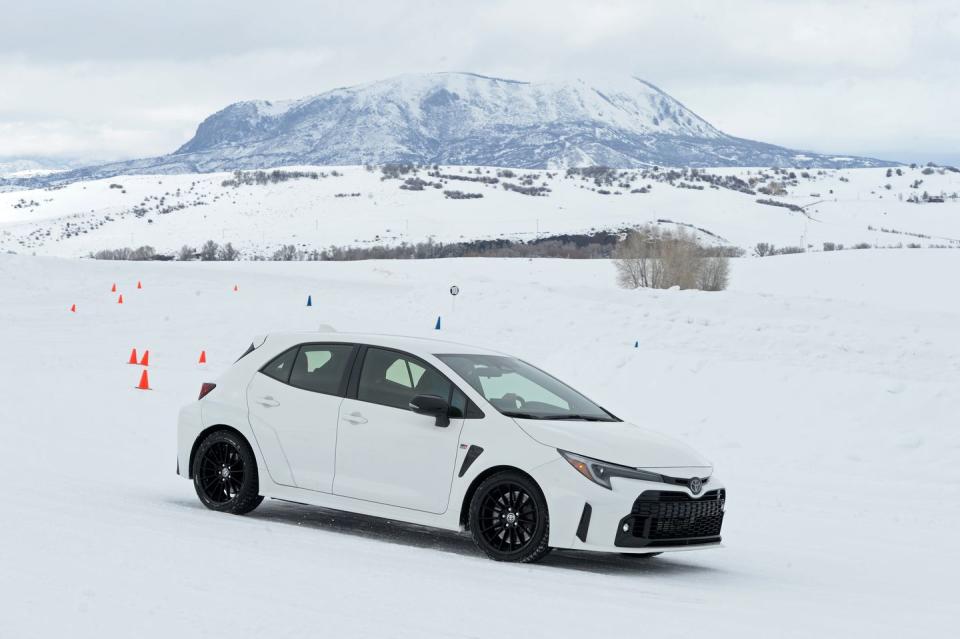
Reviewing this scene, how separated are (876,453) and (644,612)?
437 inches

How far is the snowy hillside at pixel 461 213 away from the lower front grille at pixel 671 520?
4369 inches

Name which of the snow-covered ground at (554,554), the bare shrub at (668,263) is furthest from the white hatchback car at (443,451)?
the bare shrub at (668,263)

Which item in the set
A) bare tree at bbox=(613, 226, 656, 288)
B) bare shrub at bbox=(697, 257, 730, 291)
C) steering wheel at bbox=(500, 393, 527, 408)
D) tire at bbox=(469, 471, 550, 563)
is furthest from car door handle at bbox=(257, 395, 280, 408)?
bare shrub at bbox=(697, 257, 730, 291)

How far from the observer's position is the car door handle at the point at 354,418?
29.9ft

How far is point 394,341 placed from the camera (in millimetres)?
9492

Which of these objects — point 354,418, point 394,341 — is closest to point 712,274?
point 394,341

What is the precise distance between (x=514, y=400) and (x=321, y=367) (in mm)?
1654

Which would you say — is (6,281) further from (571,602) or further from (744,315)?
(571,602)

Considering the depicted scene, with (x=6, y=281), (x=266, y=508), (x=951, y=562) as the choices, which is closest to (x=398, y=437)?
(x=266, y=508)

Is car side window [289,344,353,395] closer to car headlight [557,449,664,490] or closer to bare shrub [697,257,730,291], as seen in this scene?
car headlight [557,449,664,490]

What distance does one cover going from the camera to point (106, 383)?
2056 cm

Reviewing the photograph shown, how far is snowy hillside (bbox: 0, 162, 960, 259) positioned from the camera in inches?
5236

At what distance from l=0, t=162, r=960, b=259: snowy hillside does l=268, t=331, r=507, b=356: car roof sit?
363 ft

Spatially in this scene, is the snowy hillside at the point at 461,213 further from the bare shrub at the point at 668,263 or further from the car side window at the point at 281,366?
the car side window at the point at 281,366
